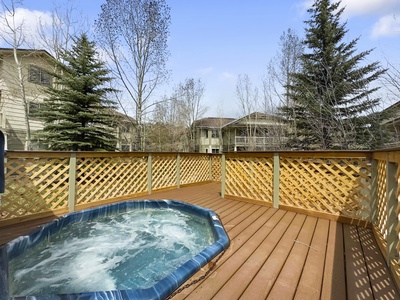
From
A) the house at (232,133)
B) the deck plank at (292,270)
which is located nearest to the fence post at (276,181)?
the deck plank at (292,270)

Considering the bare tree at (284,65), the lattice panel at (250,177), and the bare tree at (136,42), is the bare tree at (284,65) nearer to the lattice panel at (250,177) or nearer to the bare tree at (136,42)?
the bare tree at (136,42)

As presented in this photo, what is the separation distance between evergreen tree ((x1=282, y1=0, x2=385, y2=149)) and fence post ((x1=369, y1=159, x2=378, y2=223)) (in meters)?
5.42

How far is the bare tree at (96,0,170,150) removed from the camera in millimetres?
8273

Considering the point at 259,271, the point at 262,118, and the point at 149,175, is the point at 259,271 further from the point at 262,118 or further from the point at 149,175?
the point at 262,118

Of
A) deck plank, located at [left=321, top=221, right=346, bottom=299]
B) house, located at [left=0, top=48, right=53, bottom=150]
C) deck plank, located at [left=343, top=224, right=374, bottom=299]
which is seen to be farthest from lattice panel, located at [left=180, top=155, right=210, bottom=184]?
house, located at [left=0, top=48, right=53, bottom=150]

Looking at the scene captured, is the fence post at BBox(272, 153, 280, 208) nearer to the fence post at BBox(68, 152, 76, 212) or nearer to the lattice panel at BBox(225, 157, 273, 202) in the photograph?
the lattice panel at BBox(225, 157, 273, 202)

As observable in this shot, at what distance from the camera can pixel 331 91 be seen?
8531 mm

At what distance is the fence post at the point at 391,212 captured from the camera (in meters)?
1.92

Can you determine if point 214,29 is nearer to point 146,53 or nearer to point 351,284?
point 146,53

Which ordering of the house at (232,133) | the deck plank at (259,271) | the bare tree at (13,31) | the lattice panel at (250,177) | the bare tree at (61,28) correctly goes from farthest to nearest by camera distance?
the house at (232,133), the bare tree at (61,28), the bare tree at (13,31), the lattice panel at (250,177), the deck plank at (259,271)

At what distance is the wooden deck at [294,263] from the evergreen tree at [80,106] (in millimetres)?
5059

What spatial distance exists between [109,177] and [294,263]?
387 centimetres

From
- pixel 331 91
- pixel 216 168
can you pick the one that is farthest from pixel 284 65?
pixel 216 168

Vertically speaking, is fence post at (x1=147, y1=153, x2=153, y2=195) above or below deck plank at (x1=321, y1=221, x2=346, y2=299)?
above
